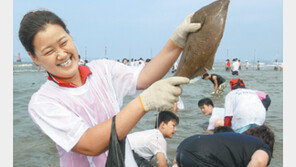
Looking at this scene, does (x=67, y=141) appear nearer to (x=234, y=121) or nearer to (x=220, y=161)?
(x=220, y=161)

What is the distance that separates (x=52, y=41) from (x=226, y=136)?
2793 millimetres

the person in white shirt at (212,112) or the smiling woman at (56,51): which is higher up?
the smiling woman at (56,51)

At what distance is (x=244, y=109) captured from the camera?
550 centimetres

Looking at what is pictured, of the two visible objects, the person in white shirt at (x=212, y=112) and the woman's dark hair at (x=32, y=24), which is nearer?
the woman's dark hair at (x=32, y=24)

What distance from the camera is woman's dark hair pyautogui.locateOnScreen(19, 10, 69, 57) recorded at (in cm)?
182

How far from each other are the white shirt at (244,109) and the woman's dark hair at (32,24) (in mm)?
4527

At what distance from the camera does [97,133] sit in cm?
164

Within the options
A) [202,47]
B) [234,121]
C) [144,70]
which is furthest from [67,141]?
[234,121]

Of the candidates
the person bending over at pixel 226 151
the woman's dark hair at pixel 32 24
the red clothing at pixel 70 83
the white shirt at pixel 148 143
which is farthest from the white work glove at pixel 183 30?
the white shirt at pixel 148 143

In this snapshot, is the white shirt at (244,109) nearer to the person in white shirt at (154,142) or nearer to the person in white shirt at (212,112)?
the person in white shirt at (212,112)

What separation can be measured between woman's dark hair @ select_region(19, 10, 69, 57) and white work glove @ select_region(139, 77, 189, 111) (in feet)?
2.68

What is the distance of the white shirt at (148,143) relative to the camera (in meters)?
4.78

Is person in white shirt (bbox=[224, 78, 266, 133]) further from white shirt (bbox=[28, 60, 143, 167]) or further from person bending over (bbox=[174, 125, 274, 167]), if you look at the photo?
white shirt (bbox=[28, 60, 143, 167])

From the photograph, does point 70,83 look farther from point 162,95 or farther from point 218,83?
point 218,83
